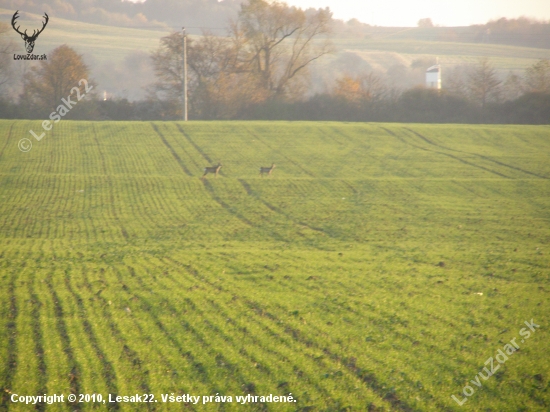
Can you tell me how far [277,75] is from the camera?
8588 centimetres

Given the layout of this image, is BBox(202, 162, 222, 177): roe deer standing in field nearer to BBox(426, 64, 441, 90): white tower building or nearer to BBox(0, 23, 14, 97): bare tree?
BBox(0, 23, 14, 97): bare tree

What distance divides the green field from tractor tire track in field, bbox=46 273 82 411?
0.12 feet

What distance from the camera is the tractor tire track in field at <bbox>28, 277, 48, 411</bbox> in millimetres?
9086

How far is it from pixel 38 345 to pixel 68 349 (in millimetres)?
687

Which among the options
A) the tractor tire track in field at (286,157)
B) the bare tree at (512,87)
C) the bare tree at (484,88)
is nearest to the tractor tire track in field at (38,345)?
the tractor tire track in field at (286,157)

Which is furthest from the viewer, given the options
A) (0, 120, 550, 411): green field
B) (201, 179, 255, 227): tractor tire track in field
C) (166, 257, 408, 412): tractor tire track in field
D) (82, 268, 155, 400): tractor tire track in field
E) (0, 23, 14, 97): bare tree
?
(0, 23, 14, 97): bare tree

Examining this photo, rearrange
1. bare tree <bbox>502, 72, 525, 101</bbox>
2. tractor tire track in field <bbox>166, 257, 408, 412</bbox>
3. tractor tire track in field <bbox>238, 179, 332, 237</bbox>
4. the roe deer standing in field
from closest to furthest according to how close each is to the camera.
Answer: tractor tire track in field <bbox>166, 257, 408, 412</bbox> < tractor tire track in field <bbox>238, 179, 332, 237</bbox> < the roe deer standing in field < bare tree <bbox>502, 72, 525, 101</bbox>

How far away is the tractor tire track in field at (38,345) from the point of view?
358 inches

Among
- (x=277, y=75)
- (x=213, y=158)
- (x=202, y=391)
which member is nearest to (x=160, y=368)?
(x=202, y=391)

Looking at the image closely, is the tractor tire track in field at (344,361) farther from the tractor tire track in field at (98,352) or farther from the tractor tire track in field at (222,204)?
the tractor tire track in field at (222,204)

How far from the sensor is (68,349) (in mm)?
10539

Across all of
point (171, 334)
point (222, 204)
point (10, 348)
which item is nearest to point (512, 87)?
point (222, 204)

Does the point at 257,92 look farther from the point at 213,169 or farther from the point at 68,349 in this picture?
the point at 68,349

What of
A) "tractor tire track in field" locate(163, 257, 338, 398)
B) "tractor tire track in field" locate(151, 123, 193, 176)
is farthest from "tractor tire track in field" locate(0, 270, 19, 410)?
"tractor tire track in field" locate(151, 123, 193, 176)
